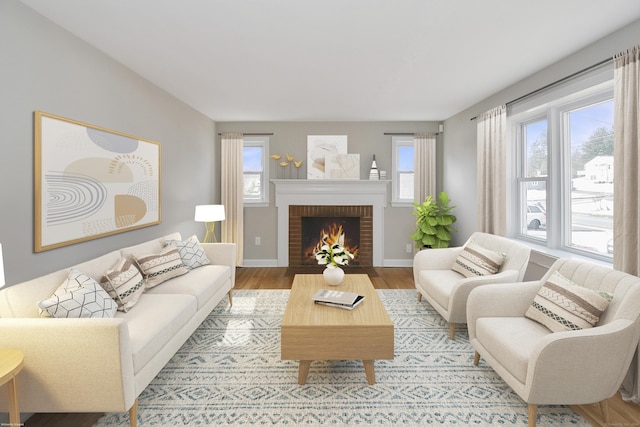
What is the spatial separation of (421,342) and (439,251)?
132 cm

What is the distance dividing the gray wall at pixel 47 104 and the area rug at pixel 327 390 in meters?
1.19

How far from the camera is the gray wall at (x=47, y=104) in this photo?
75.5 inches

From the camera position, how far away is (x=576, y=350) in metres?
1.70

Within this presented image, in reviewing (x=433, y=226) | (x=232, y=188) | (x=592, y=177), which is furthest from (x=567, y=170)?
(x=232, y=188)

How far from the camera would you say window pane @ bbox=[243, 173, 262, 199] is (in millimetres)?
5555

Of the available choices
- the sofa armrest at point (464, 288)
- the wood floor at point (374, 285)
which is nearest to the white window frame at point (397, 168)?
the wood floor at point (374, 285)

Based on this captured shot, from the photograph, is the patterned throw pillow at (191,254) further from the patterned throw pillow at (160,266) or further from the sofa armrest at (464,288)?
the sofa armrest at (464,288)

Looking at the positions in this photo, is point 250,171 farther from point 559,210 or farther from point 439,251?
point 559,210

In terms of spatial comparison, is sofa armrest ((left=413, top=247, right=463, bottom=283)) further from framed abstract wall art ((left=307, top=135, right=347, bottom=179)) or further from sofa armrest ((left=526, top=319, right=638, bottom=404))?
framed abstract wall art ((left=307, top=135, right=347, bottom=179))

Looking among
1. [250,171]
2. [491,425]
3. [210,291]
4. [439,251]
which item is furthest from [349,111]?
[491,425]

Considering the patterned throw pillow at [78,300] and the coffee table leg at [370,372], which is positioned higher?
the patterned throw pillow at [78,300]

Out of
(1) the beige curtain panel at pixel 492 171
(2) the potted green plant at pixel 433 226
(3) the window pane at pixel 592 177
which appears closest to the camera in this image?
(3) the window pane at pixel 592 177

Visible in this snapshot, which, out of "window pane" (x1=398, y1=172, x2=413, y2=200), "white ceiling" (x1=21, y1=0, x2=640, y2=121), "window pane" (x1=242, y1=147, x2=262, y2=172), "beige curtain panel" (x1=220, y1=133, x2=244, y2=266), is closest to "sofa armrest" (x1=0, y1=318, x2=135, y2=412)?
"white ceiling" (x1=21, y1=0, x2=640, y2=121)

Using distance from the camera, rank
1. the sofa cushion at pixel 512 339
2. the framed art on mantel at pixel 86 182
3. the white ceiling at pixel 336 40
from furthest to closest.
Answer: the framed art on mantel at pixel 86 182 → the white ceiling at pixel 336 40 → the sofa cushion at pixel 512 339
